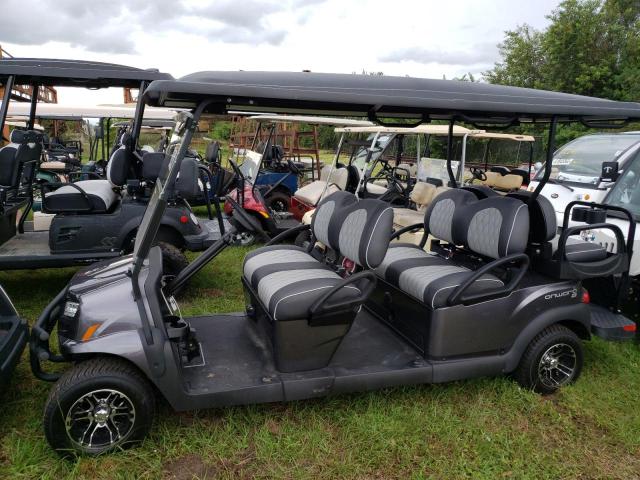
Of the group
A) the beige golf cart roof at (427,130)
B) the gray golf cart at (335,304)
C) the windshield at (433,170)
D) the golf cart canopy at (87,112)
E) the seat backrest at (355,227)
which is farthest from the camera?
the golf cart canopy at (87,112)

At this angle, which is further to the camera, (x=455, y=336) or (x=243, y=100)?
(x=455, y=336)

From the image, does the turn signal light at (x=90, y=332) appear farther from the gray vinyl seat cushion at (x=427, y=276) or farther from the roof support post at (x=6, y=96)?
the roof support post at (x=6, y=96)

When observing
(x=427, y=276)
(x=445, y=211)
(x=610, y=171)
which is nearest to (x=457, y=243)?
(x=445, y=211)

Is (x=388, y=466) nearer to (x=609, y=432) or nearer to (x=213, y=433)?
(x=213, y=433)

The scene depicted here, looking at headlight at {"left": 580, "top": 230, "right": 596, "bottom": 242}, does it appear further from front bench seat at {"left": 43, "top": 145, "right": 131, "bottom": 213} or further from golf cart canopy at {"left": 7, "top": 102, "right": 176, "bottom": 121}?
golf cart canopy at {"left": 7, "top": 102, "right": 176, "bottom": 121}

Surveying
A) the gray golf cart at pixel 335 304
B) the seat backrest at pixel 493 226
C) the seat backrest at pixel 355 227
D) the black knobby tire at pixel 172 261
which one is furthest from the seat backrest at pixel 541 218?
→ the black knobby tire at pixel 172 261

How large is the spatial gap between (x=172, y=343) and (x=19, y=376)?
1.37 meters

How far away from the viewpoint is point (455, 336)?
2766mm

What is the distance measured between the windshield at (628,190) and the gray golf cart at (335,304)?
148 cm

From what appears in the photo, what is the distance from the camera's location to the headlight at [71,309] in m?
2.46

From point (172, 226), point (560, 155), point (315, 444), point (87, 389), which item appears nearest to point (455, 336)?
point (315, 444)

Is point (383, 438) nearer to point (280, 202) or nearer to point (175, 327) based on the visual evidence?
point (175, 327)

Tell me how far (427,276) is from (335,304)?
0.69m

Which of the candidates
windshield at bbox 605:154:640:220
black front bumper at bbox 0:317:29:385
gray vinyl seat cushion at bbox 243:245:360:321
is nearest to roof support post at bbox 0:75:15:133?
black front bumper at bbox 0:317:29:385
